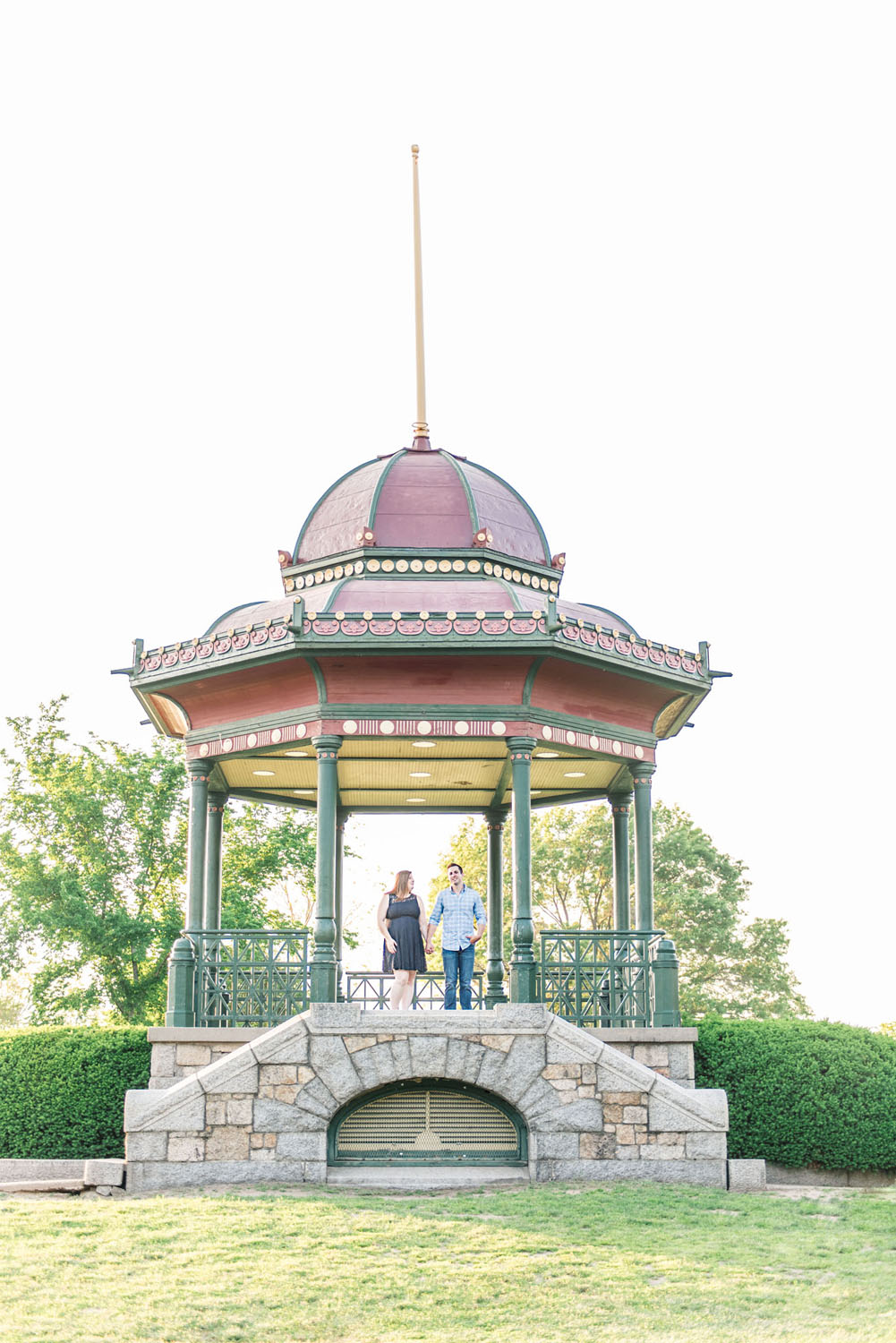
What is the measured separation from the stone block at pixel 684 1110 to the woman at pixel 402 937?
2897 mm

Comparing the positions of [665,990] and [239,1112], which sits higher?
[665,990]

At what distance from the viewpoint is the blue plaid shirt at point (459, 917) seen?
14258 millimetres

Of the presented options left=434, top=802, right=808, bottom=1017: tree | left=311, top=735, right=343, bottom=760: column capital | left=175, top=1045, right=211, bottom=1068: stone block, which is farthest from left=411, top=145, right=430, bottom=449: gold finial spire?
left=434, top=802, right=808, bottom=1017: tree

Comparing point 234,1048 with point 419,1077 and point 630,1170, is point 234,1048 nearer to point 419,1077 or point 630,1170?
point 419,1077

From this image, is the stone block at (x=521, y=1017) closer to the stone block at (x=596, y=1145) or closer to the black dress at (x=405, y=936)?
the stone block at (x=596, y=1145)

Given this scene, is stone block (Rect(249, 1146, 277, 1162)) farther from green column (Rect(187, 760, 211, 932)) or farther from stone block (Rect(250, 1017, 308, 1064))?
green column (Rect(187, 760, 211, 932))

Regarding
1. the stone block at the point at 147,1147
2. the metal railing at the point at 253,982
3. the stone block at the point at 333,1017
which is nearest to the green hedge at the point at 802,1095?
the stone block at the point at 333,1017

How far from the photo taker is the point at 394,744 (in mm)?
15477

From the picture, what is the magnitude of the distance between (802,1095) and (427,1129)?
3.84 m

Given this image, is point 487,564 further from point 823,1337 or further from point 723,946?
point 723,946

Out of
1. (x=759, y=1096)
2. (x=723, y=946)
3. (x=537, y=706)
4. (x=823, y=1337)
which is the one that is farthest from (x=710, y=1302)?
(x=723, y=946)

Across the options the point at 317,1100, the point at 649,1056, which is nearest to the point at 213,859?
the point at 317,1100

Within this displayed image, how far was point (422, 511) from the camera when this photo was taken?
16203mm

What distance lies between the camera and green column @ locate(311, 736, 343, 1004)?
1337cm
